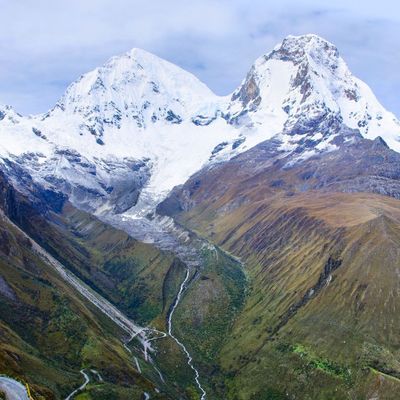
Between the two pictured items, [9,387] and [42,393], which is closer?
[9,387]
